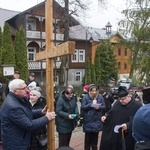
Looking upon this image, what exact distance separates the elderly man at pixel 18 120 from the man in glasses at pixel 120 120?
1.48 m

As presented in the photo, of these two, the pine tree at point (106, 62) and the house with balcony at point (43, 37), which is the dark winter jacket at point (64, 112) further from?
the pine tree at point (106, 62)

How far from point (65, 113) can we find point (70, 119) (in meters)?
0.21

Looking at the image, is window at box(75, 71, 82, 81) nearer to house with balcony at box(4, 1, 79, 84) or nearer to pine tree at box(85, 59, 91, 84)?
pine tree at box(85, 59, 91, 84)

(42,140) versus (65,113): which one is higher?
(65,113)

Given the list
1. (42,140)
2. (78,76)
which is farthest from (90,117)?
(78,76)

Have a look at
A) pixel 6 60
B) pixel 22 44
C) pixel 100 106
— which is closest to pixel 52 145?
pixel 100 106

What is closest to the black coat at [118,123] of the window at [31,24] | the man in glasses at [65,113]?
the man in glasses at [65,113]

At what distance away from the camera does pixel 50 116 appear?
3676 millimetres

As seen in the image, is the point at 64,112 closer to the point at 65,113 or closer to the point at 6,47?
the point at 65,113

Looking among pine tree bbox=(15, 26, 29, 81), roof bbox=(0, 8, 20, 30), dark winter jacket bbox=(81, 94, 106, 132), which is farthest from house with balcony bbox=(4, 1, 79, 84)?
dark winter jacket bbox=(81, 94, 106, 132)

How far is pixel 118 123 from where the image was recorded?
477cm

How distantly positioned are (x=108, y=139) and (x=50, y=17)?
2411 millimetres

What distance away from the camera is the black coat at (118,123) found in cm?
458

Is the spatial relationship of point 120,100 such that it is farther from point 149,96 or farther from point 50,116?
point 149,96
